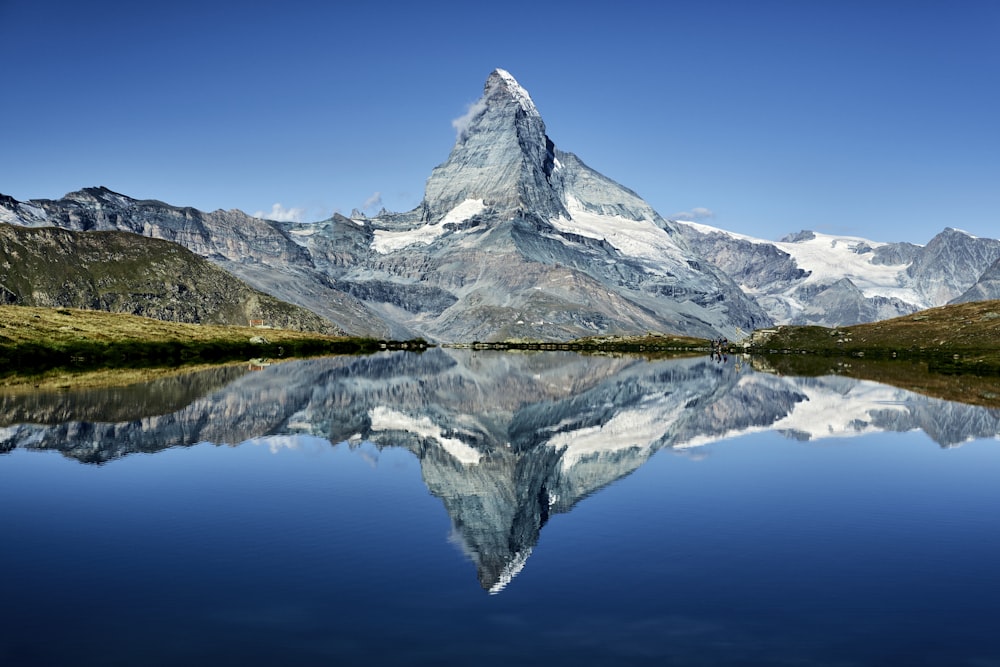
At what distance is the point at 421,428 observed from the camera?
5712 cm

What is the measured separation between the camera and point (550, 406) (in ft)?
251

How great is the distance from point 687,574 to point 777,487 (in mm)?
16041

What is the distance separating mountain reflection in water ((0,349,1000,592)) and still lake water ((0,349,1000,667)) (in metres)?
0.33

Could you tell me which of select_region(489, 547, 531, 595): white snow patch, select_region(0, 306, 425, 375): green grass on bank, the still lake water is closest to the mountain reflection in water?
select_region(489, 547, 531, 595): white snow patch

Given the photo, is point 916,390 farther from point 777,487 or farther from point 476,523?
point 476,523

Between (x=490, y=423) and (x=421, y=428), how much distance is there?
622cm

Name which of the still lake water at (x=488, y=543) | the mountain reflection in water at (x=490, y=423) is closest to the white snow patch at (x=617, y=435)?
the mountain reflection in water at (x=490, y=423)

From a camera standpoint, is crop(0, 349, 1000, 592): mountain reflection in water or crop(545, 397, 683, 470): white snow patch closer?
crop(0, 349, 1000, 592): mountain reflection in water

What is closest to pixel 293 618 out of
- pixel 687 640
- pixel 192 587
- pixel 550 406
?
pixel 192 587

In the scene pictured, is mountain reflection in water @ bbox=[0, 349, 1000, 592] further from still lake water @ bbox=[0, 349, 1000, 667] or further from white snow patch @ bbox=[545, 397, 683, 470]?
still lake water @ bbox=[0, 349, 1000, 667]

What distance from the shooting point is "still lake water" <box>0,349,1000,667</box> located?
17.9 metres

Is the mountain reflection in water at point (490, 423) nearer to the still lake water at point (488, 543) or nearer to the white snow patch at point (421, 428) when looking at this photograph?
the white snow patch at point (421, 428)

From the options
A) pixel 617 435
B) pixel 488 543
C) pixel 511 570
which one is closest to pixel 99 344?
pixel 617 435

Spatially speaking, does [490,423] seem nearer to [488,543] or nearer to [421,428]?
[421,428]
